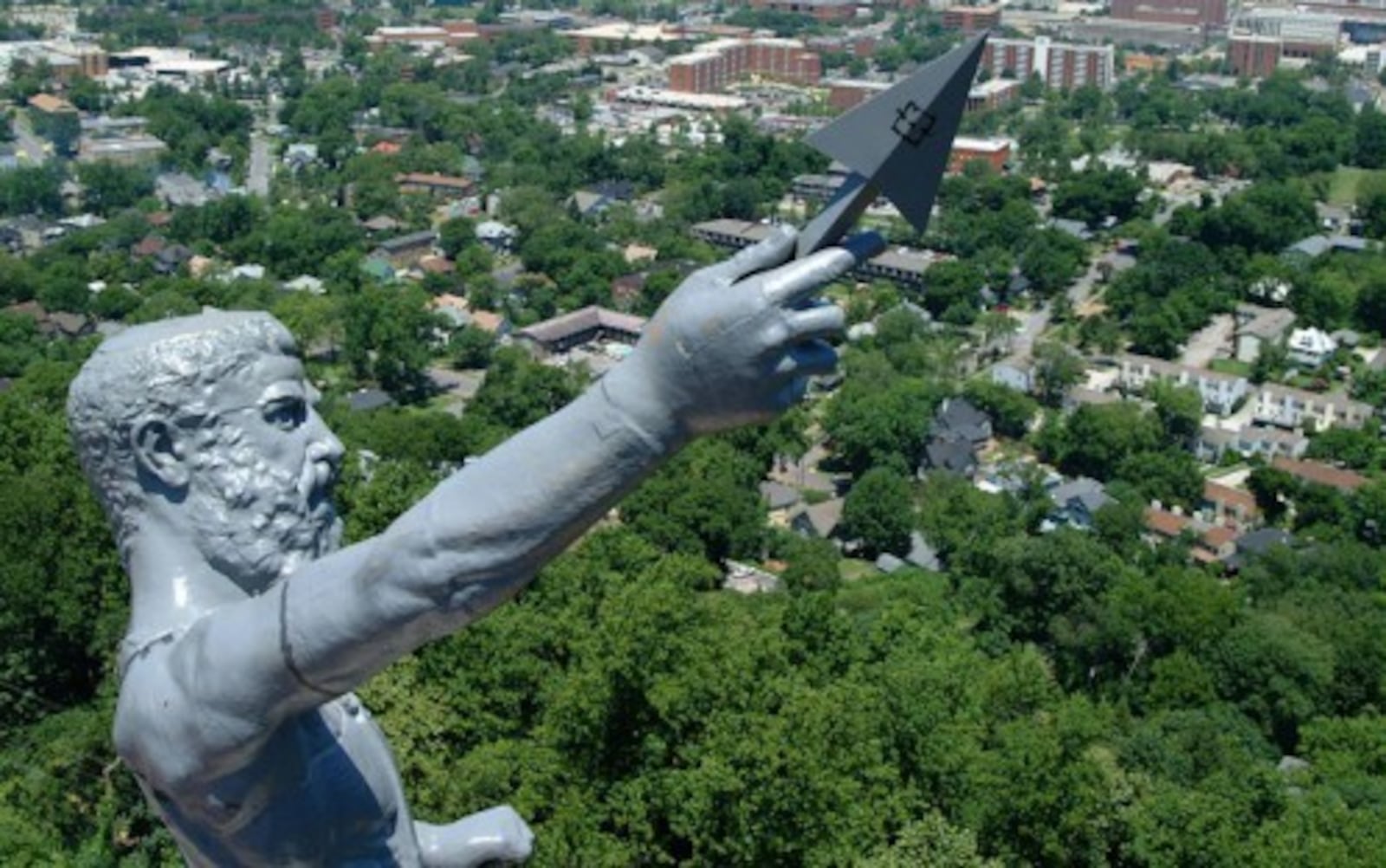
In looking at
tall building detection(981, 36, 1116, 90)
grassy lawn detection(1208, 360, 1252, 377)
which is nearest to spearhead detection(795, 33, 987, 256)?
grassy lawn detection(1208, 360, 1252, 377)

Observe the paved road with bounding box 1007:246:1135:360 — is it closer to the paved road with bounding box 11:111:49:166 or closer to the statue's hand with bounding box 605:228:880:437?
the paved road with bounding box 11:111:49:166

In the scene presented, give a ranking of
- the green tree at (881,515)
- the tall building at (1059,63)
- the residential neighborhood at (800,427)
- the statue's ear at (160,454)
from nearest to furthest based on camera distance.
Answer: the statue's ear at (160,454), the residential neighborhood at (800,427), the green tree at (881,515), the tall building at (1059,63)

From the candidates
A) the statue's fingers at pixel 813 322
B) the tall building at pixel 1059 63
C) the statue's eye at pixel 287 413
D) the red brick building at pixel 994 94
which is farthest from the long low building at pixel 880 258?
the statue's fingers at pixel 813 322

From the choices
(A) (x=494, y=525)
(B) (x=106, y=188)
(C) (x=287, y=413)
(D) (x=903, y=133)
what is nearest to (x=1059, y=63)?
(B) (x=106, y=188)

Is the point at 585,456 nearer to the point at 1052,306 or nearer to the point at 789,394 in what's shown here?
the point at 789,394

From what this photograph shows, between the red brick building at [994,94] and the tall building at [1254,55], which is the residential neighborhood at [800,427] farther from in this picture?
the red brick building at [994,94]

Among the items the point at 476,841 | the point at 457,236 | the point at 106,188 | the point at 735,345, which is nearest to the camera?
the point at 735,345

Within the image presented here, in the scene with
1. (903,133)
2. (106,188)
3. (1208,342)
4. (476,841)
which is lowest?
(1208,342)
